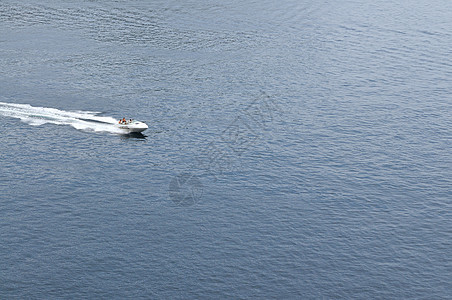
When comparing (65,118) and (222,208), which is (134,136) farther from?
(222,208)

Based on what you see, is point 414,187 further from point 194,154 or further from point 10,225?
point 10,225

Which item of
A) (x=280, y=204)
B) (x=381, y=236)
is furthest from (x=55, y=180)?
(x=381, y=236)

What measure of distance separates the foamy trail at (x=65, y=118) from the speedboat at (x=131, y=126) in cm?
202

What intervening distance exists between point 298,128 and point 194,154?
38.4 meters

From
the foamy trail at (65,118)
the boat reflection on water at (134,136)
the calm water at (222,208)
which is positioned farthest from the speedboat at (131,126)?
the calm water at (222,208)

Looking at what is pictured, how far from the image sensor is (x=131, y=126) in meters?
186

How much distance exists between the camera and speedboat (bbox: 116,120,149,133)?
18605 cm

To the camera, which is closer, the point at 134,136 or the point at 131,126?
the point at 131,126

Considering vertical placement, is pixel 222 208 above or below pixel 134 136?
below

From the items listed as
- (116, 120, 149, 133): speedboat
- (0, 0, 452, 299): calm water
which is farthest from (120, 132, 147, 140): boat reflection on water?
(116, 120, 149, 133): speedboat

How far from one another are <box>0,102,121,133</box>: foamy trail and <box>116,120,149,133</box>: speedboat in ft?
6.61

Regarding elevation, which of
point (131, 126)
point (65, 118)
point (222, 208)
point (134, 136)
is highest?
point (65, 118)

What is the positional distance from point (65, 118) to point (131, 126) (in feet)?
77.0

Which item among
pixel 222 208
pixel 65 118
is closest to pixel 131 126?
pixel 65 118
